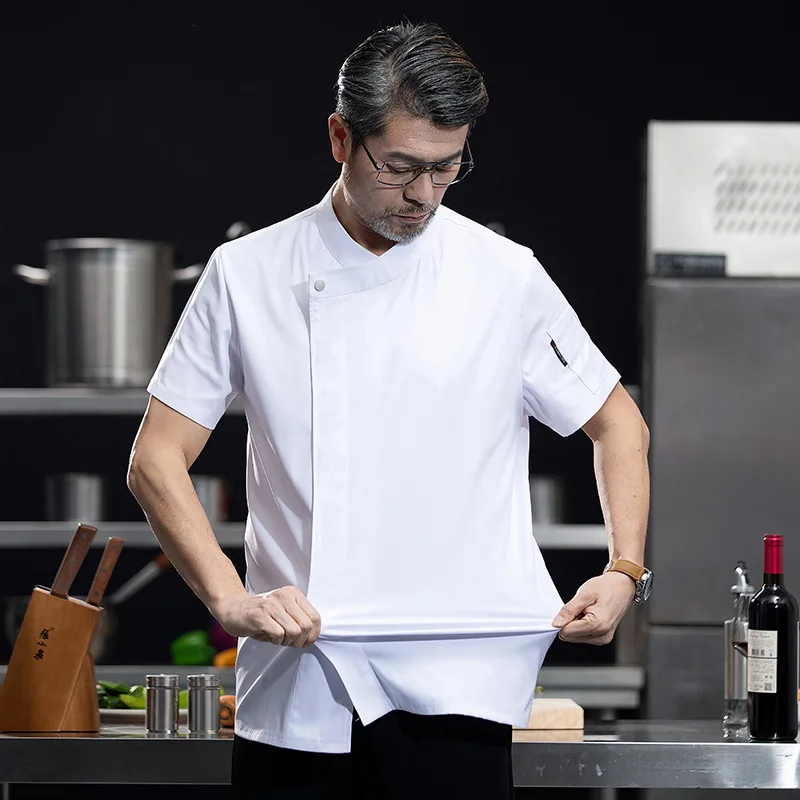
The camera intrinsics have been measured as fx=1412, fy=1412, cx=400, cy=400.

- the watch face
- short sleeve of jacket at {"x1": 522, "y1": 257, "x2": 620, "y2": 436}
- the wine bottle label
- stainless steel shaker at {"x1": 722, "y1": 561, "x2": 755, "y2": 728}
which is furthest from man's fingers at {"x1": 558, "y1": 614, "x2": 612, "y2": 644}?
stainless steel shaker at {"x1": 722, "y1": 561, "x2": 755, "y2": 728}

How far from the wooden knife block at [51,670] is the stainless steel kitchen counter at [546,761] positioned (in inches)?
1.9

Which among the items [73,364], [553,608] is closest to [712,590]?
[73,364]

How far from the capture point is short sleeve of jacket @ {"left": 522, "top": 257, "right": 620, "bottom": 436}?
62.5 inches

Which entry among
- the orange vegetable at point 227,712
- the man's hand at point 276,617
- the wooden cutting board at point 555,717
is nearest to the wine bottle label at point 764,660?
the wooden cutting board at point 555,717

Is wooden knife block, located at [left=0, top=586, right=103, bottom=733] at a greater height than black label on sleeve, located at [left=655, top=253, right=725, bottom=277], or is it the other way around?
black label on sleeve, located at [left=655, top=253, right=725, bottom=277]

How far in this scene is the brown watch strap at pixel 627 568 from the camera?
158 centimetres

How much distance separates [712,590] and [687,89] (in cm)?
148

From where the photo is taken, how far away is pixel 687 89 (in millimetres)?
4016

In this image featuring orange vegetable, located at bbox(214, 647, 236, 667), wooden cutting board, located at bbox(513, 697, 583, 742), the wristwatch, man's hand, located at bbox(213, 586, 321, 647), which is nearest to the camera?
man's hand, located at bbox(213, 586, 321, 647)

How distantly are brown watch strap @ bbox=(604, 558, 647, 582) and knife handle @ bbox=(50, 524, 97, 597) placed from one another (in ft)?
2.95

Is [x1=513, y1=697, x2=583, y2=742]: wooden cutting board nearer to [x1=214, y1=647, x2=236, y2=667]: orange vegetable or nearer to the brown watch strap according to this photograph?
the brown watch strap

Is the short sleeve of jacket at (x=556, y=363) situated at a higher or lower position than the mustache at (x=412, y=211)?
lower

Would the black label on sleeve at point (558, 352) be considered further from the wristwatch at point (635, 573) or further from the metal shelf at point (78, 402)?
the metal shelf at point (78, 402)

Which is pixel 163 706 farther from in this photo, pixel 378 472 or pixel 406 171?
pixel 406 171
